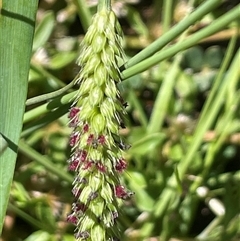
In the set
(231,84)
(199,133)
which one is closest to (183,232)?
(199,133)

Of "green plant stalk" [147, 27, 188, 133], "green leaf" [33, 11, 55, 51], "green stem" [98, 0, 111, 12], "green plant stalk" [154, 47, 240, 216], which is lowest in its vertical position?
"green plant stalk" [154, 47, 240, 216]

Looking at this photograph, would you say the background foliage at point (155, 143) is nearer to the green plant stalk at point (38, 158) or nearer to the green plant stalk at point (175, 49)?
the green plant stalk at point (38, 158)

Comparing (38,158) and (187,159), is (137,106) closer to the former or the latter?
(187,159)

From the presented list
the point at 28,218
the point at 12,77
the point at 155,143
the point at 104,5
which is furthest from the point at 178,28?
the point at 28,218

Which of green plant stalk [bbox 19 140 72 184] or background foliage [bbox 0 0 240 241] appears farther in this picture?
background foliage [bbox 0 0 240 241]

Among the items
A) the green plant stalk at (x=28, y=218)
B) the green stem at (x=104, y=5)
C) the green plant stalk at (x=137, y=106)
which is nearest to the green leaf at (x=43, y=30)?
the green plant stalk at (x=137, y=106)

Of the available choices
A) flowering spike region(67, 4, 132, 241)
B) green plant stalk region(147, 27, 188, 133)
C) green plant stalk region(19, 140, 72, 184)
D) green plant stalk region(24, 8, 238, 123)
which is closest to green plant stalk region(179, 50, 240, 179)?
green plant stalk region(147, 27, 188, 133)

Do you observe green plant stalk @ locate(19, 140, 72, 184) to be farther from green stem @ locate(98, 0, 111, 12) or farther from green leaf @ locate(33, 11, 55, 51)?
green stem @ locate(98, 0, 111, 12)
